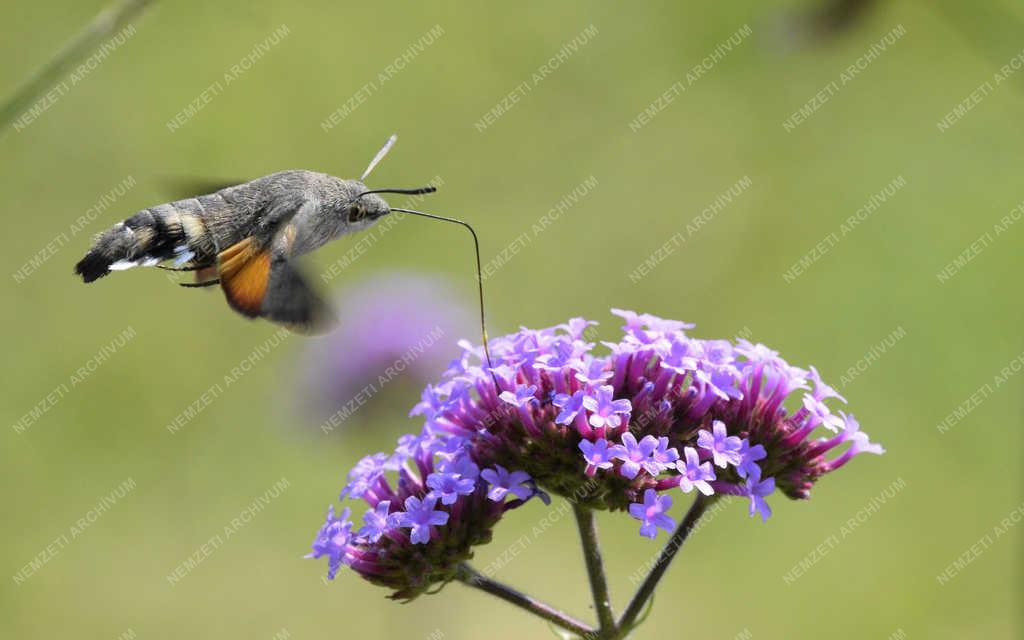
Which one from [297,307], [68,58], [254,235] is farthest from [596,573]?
[68,58]

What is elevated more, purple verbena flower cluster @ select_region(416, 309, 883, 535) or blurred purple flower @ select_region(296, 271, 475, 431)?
blurred purple flower @ select_region(296, 271, 475, 431)

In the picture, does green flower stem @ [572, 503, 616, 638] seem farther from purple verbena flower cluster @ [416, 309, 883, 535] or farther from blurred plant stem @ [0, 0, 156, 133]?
blurred plant stem @ [0, 0, 156, 133]

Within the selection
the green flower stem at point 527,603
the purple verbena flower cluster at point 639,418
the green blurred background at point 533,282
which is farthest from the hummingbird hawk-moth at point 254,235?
the green blurred background at point 533,282

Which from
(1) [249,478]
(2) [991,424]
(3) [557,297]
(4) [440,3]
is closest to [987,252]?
(2) [991,424]

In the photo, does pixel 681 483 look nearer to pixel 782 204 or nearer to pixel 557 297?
pixel 557 297

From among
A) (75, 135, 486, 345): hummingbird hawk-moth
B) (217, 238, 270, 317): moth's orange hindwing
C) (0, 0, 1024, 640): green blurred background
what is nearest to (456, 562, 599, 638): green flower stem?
(75, 135, 486, 345): hummingbird hawk-moth

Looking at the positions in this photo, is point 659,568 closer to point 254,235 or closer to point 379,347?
point 254,235

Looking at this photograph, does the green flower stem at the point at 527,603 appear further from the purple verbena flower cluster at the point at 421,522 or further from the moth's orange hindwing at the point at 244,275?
the moth's orange hindwing at the point at 244,275
